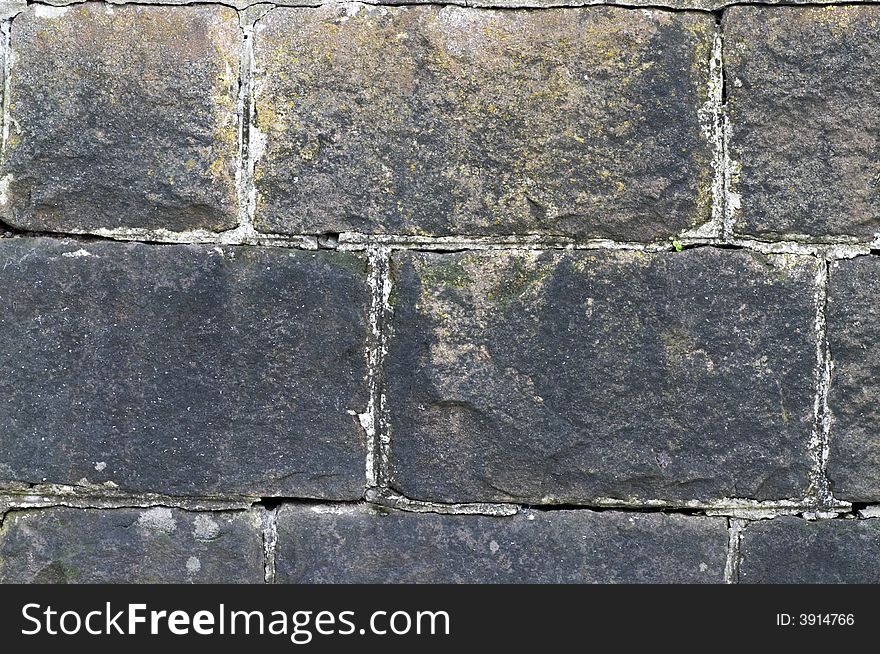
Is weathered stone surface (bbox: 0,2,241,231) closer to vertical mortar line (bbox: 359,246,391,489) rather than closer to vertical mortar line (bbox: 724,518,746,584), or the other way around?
vertical mortar line (bbox: 359,246,391,489)

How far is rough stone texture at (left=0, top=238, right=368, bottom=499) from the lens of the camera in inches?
64.1

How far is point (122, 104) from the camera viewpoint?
161 centimetres

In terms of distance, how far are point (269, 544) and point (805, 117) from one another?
5.05 ft

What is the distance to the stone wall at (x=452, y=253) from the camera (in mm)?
1604

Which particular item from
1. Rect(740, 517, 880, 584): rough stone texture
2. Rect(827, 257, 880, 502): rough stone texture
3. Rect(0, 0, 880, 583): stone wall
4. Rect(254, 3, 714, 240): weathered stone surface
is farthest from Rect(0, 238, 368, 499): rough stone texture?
Rect(827, 257, 880, 502): rough stone texture

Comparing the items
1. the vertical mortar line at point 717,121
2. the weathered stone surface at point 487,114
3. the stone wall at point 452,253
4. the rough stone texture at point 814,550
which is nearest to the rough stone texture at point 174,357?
the stone wall at point 452,253

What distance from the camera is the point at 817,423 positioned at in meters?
1.63

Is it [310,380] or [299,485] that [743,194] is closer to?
[310,380]

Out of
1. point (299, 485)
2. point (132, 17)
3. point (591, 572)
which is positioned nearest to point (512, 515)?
point (591, 572)

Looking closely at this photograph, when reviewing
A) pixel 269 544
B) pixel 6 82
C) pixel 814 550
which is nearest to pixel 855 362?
pixel 814 550

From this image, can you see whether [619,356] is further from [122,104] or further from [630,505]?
[122,104]

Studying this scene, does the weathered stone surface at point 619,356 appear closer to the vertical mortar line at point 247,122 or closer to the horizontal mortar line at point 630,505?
the horizontal mortar line at point 630,505

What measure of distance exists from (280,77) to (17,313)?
793mm

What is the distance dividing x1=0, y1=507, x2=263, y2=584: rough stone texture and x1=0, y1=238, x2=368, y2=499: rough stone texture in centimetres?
A: 11
